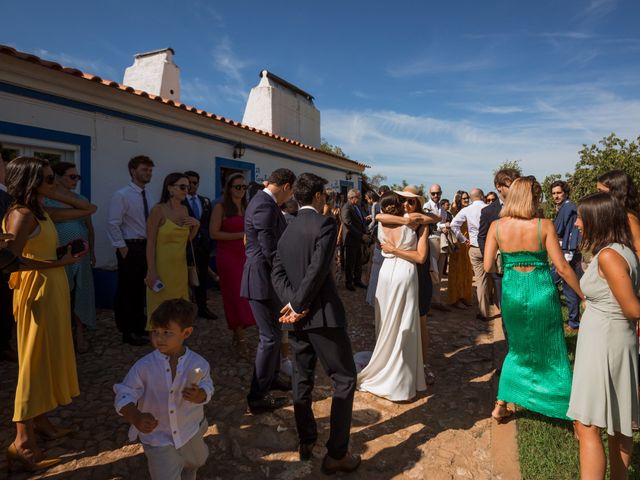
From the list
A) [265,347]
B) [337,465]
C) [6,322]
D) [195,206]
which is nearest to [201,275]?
[195,206]

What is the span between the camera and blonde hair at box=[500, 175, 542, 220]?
3.04 metres

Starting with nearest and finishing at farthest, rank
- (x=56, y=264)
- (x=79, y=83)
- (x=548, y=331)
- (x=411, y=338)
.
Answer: (x=56, y=264)
(x=548, y=331)
(x=411, y=338)
(x=79, y=83)

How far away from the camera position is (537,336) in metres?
→ 3.06

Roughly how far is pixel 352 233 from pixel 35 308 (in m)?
6.04

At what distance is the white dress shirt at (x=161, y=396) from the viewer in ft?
6.45

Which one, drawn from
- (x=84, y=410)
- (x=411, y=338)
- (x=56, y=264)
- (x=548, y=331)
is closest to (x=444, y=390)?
(x=411, y=338)

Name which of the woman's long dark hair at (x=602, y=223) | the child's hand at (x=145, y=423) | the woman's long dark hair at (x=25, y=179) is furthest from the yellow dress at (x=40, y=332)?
the woman's long dark hair at (x=602, y=223)

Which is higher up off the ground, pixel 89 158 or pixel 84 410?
pixel 89 158

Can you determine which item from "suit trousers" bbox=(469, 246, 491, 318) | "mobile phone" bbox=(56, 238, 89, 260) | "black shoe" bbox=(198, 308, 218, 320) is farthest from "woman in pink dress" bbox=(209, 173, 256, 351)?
"suit trousers" bbox=(469, 246, 491, 318)

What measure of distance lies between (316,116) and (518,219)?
16443 millimetres

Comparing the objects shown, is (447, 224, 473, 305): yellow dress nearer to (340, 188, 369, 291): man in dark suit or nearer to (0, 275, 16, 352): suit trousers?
(340, 188, 369, 291): man in dark suit

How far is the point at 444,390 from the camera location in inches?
152

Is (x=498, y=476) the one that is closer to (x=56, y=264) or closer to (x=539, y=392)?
(x=539, y=392)

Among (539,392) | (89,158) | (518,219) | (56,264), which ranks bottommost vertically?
(539,392)
